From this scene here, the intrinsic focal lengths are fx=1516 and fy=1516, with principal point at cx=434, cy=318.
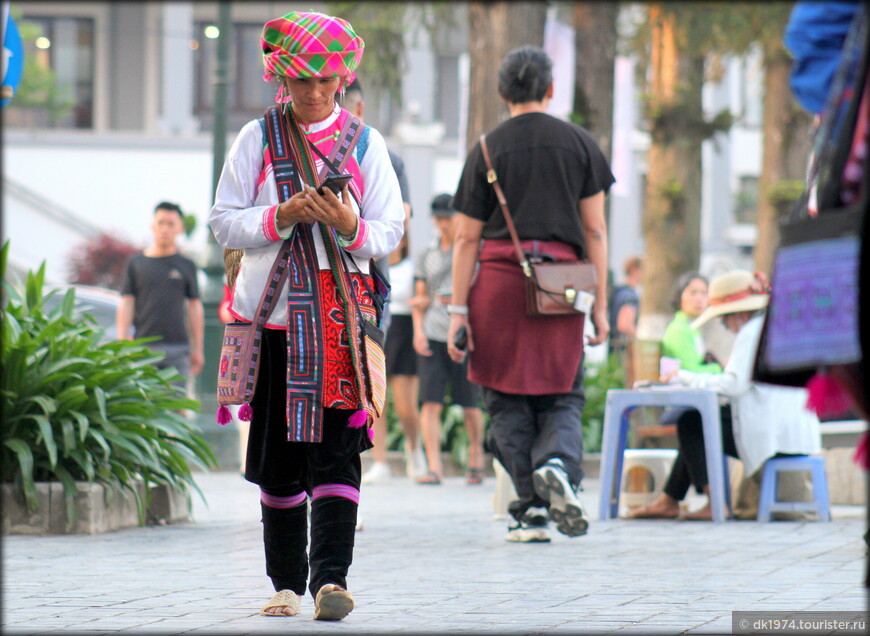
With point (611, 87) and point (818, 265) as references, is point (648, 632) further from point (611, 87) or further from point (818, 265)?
point (611, 87)

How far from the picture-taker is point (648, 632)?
441cm

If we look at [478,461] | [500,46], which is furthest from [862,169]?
[500,46]

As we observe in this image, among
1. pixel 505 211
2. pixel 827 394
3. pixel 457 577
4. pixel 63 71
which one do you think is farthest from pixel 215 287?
pixel 63 71

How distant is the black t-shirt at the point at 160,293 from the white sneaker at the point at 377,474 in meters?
1.83

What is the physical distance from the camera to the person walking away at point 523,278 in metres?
7.07

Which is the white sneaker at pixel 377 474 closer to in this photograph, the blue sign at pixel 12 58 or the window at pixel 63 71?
the blue sign at pixel 12 58

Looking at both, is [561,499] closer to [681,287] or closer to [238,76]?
[681,287]

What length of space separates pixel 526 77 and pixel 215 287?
658cm

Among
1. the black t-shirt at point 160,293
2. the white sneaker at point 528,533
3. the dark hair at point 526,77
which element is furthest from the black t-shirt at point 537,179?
the black t-shirt at point 160,293

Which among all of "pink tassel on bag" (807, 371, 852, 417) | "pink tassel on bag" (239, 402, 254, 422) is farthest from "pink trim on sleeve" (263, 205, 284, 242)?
"pink tassel on bag" (807, 371, 852, 417)

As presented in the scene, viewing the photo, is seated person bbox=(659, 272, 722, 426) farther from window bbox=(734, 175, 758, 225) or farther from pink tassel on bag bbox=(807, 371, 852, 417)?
window bbox=(734, 175, 758, 225)

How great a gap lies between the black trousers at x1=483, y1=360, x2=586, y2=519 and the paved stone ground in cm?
32

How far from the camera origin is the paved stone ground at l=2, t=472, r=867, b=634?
4.66m

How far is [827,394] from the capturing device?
2.87 meters
